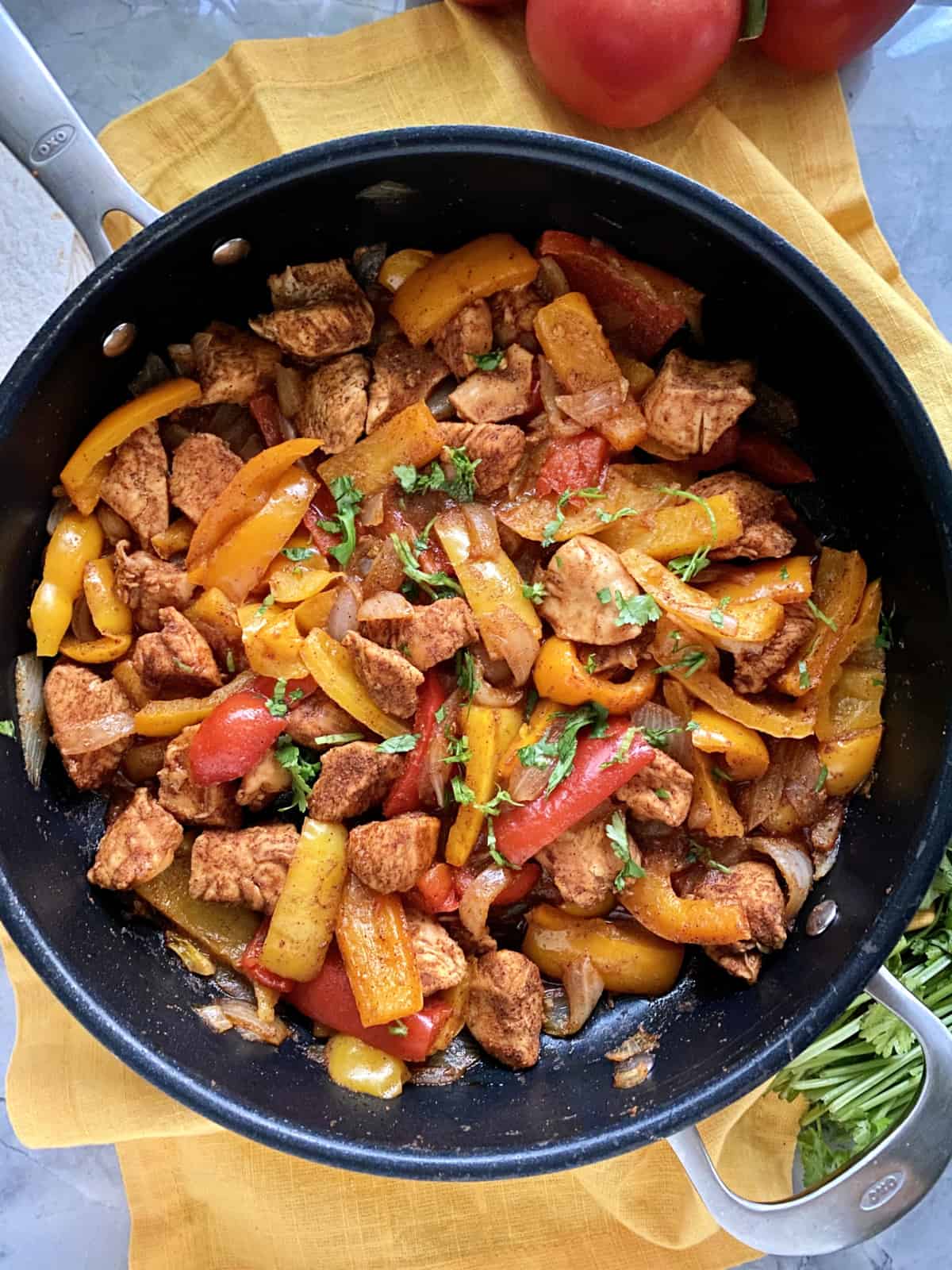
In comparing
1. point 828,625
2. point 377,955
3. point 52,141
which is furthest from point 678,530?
point 52,141

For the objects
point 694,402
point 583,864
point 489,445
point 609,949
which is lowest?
point 609,949

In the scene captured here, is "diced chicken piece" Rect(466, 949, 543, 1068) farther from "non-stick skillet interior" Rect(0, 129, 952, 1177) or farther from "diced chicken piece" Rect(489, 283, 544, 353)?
"diced chicken piece" Rect(489, 283, 544, 353)

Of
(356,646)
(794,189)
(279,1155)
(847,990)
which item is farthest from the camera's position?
(279,1155)

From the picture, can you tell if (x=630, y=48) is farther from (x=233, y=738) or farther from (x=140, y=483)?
(x=233, y=738)

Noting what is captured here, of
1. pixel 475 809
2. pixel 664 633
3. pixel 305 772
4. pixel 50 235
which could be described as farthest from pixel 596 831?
pixel 50 235

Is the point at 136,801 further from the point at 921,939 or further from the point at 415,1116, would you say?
the point at 921,939
